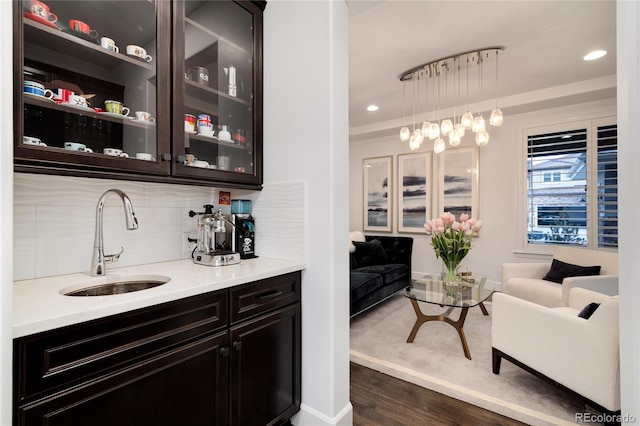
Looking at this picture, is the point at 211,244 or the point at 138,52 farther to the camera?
the point at 211,244

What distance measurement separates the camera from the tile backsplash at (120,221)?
1287 millimetres

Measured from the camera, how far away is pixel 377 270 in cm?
364

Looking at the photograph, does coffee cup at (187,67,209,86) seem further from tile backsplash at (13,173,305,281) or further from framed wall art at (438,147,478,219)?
framed wall art at (438,147,478,219)

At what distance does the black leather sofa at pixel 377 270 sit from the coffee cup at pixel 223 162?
5.94 ft

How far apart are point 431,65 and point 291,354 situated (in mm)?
3065

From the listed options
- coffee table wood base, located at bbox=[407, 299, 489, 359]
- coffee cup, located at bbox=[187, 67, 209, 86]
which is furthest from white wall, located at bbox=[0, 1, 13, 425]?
coffee table wood base, located at bbox=[407, 299, 489, 359]

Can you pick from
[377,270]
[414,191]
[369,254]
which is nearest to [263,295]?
[377,270]

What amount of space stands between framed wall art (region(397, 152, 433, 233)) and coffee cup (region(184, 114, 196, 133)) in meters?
4.14

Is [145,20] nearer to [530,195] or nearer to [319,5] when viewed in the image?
[319,5]

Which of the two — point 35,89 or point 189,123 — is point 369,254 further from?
point 35,89

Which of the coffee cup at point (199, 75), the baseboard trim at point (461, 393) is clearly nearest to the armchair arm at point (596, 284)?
the baseboard trim at point (461, 393)

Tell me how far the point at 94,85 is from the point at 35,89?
0.76 ft

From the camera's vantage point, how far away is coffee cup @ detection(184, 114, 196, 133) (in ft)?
4.97

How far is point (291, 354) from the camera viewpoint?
1623mm
